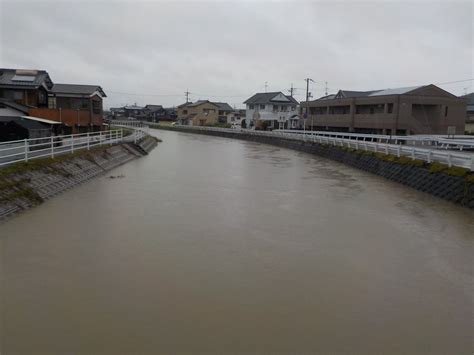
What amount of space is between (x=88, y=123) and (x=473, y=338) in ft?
100

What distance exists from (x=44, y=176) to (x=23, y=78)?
1914 cm

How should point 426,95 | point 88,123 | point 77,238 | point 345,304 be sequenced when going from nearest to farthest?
point 345,304, point 77,238, point 88,123, point 426,95

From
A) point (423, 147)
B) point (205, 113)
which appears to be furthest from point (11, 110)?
point (205, 113)

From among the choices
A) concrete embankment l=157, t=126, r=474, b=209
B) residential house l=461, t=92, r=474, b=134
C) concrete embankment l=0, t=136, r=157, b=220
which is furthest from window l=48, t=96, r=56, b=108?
residential house l=461, t=92, r=474, b=134

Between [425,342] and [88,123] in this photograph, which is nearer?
[425,342]

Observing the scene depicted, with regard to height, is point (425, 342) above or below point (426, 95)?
below

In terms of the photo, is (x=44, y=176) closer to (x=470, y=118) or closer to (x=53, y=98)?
(x=53, y=98)

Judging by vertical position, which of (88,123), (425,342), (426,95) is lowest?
(425,342)

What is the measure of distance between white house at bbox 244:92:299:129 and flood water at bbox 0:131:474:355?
4831 cm

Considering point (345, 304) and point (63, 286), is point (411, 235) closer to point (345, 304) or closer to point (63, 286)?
point (345, 304)

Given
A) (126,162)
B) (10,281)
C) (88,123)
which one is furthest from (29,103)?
(10,281)

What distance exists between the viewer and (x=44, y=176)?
42.5ft

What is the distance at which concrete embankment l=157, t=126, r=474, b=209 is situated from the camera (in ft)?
43.2

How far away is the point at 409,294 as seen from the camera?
664 cm
